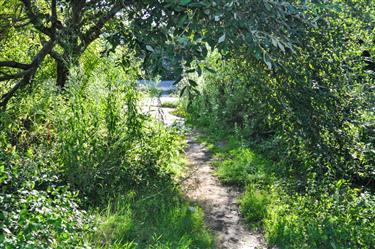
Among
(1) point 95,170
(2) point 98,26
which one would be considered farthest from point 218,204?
(2) point 98,26

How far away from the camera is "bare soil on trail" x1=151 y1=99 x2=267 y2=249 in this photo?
4.03m

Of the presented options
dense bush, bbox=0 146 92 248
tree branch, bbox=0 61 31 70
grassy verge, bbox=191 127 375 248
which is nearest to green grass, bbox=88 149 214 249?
dense bush, bbox=0 146 92 248

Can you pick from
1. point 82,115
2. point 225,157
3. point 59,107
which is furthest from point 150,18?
point 225,157

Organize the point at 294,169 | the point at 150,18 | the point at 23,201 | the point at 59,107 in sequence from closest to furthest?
the point at 23,201, the point at 150,18, the point at 59,107, the point at 294,169

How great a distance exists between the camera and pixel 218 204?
4844 millimetres

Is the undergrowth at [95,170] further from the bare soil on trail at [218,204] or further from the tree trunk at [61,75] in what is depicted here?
the tree trunk at [61,75]

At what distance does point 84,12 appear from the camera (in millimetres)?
4773

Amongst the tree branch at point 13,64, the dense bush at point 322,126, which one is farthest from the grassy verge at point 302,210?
the tree branch at point 13,64

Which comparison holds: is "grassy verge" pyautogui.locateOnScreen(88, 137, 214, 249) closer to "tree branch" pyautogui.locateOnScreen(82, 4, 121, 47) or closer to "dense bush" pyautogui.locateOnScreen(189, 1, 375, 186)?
"dense bush" pyautogui.locateOnScreen(189, 1, 375, 186)

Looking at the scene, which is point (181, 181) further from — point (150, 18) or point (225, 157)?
point (150, 18)

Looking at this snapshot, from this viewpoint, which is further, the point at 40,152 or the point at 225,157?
the point at 225,157

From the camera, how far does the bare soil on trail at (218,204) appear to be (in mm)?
4027

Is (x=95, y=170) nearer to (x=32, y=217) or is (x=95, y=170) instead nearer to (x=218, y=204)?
(x=218, y=204)

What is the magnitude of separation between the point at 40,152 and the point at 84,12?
181cm
